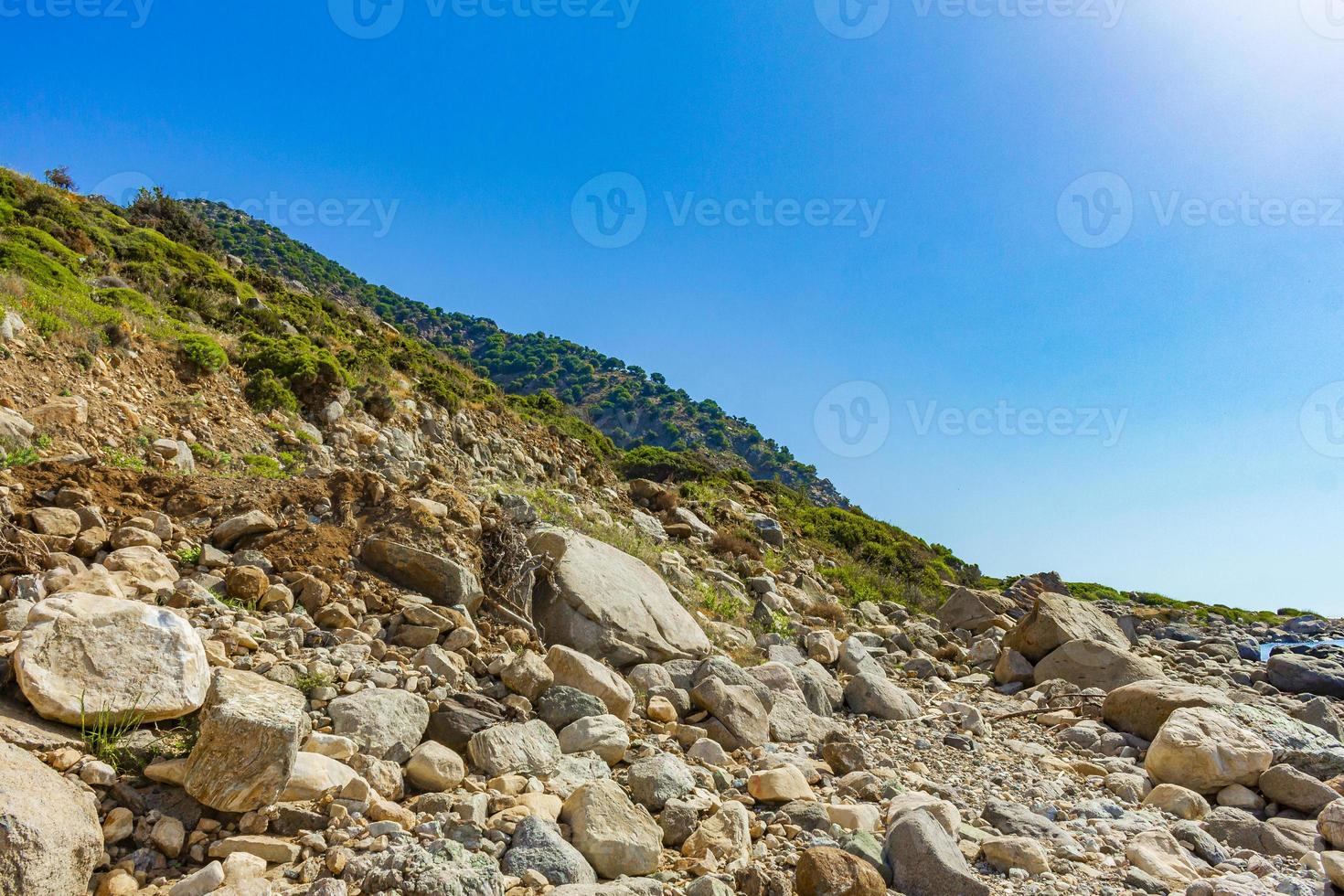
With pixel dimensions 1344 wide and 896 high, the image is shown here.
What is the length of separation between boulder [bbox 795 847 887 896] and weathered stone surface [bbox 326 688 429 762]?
2209mm

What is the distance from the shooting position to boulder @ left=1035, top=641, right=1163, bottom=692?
10.1 metres

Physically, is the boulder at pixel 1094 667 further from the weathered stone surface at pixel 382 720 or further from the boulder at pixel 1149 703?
the weathered stone surface at pixel 382 720

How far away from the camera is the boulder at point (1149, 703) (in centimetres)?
802

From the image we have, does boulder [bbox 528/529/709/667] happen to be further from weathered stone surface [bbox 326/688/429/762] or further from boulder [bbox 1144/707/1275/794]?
boulder [bbox 1144/707/1275/794]

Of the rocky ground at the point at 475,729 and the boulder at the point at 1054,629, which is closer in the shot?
the rocky ground at the point at 475,729

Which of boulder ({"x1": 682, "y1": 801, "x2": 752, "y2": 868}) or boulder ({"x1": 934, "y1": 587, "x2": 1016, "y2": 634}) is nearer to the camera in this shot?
boulder ({"x1": 682, "y1": 801, "x2": 752, "y2": 868})

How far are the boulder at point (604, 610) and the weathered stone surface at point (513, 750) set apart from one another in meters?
1.99

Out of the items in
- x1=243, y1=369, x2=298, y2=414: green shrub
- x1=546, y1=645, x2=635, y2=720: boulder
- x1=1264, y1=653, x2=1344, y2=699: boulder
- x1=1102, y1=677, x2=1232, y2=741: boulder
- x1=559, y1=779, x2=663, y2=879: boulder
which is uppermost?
x1=1264, y1=653, x2=1344, y2=699: boulder

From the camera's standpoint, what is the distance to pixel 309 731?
369 centimetres

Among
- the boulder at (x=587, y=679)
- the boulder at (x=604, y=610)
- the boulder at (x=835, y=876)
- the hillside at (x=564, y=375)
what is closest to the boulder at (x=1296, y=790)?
the boulder at (x=835, y=876)

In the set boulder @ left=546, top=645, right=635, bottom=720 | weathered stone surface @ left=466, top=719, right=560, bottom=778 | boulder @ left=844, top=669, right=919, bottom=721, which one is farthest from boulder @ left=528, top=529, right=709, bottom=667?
weathered stone surface @ left=466, top=719, right=560, bottom=778

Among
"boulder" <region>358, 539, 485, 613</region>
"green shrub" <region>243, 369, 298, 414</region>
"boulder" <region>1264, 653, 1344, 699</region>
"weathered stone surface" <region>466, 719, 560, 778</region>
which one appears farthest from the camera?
"boulder" <region>1264, 653, 1344, 699</region>

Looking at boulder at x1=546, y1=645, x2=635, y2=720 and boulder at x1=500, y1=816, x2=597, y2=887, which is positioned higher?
boulder at x1=546, y1=645, x2=635, y2=720

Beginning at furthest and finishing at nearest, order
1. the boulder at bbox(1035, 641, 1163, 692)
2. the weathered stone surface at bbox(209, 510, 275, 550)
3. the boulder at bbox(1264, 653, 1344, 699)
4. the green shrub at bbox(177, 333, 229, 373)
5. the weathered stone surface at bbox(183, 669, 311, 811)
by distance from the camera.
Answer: the boulder at bbox(1264, 653, 1344, 699) → the green shrub at bbox(177, 333, 229, 373) → the boulder at bbox(1035, 641, 1163, 692) → the weathered stone surface at bbox(209, 510, 275, 550) → the weathered stone surface at bbox(183, 669, 311, 811)
